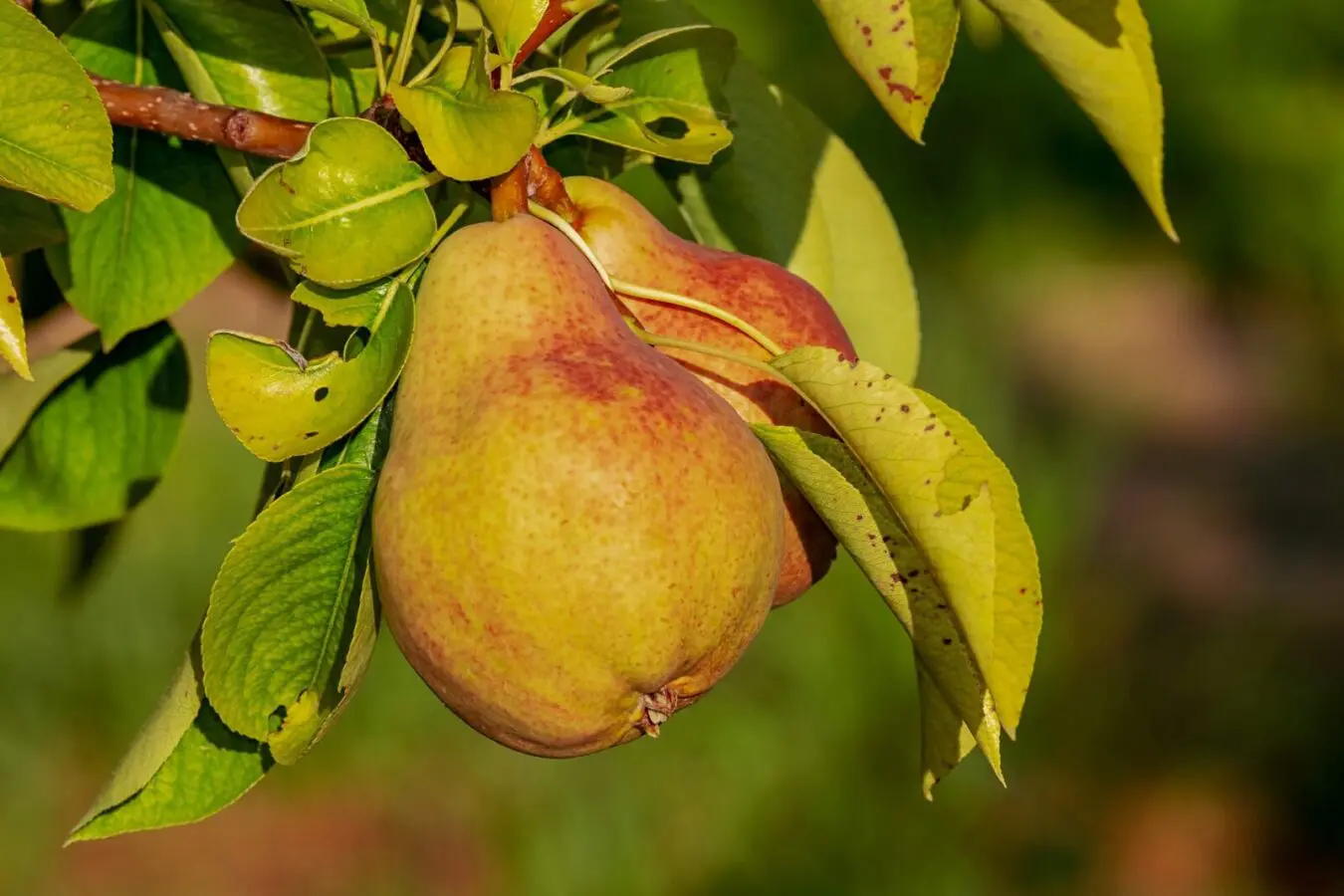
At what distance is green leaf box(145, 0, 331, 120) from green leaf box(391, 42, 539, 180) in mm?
142

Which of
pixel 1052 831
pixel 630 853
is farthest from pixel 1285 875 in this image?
pixel 630 853

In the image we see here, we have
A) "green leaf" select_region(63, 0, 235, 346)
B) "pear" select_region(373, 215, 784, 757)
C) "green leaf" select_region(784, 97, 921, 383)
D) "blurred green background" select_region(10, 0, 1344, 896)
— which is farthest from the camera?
"blurred green background" select_region(10, 0, 1344, 896)

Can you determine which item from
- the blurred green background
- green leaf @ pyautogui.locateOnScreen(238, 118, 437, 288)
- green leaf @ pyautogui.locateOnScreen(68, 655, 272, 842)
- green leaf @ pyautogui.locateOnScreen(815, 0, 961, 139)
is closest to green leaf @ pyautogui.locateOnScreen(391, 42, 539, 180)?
green leaf @ pyautogui.locateOnScreen(238, 118, 437, 288)

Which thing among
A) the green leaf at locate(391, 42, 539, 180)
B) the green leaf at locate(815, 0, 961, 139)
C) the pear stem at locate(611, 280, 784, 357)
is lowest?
the pear stem at locate(611, 280, 784, 357)

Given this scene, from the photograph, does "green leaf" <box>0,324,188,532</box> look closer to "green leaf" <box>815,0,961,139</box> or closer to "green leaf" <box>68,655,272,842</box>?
"green leaf" <box>68,655,272,842</box>

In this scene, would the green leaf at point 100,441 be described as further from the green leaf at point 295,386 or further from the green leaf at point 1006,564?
the green leaf at point 1006,564

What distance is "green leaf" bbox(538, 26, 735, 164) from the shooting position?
720 mm

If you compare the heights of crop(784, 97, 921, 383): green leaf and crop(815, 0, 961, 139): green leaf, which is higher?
crop(815, 0, 961, 139): green leaf

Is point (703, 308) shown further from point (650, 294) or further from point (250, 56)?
point (250, 56)

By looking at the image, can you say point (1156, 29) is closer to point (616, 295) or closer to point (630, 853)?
Result: point (630, 853)

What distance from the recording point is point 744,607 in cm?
63

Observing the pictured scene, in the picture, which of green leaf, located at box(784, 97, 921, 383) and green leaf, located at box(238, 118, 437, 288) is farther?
green leaf, located at box(784, 97, 921, 383)

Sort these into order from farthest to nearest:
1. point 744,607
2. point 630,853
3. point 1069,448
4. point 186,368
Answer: point 1069,448 < point 630,853 < point 186,368 < point 744,607

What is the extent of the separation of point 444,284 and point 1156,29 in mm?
4123
